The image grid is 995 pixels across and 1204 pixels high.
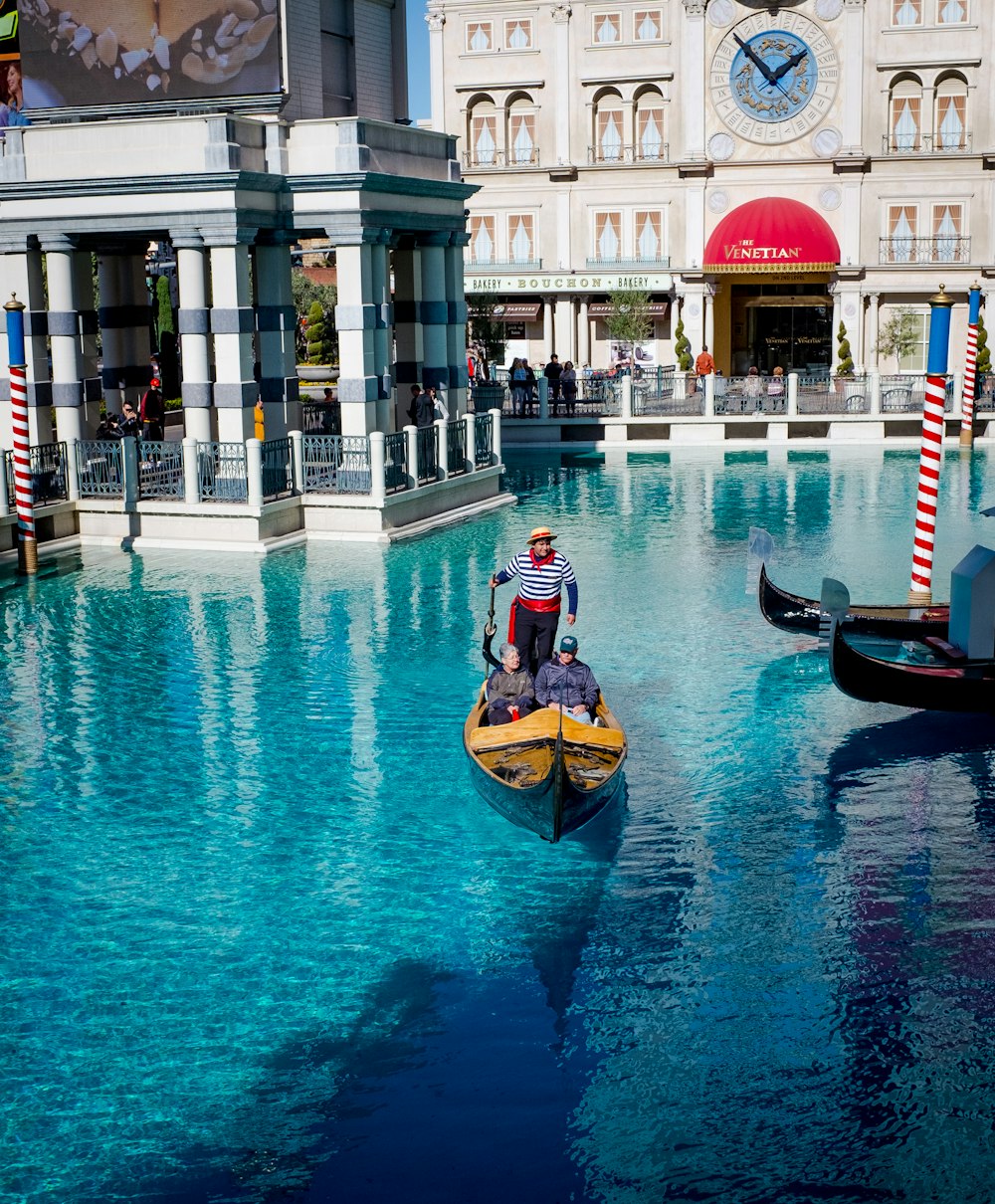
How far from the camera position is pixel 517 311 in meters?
55.6

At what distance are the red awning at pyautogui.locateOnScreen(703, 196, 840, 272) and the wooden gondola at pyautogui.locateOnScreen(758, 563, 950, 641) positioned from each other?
33.9 metres

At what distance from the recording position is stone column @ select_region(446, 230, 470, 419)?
30.7 m

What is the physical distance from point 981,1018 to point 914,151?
45822 millimetres

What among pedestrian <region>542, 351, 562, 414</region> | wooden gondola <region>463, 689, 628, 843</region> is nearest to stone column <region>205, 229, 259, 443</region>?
wooden gondola <region>463, 689, 628, 843</region>

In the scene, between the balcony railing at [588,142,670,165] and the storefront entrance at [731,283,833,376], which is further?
the storefront entrance at [731,283,833,376]

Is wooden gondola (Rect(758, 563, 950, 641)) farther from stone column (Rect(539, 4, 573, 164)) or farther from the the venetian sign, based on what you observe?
stone column (Rect(539, 4, 573, 164))

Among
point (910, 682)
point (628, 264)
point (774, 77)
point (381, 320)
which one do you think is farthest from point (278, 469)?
point (774, 77)

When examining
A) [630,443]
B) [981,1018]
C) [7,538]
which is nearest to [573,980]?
[981,1018]

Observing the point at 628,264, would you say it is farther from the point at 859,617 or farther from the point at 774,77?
the point at 859,617

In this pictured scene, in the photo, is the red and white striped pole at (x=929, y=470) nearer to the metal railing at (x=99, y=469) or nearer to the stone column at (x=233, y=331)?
the stone column at (x=233, y=331)

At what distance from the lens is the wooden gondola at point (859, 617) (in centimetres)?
1831

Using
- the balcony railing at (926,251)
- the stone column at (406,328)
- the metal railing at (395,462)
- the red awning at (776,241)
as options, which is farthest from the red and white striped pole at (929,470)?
the balcony railing at (926,251)

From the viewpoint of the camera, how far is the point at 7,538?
25594 mm

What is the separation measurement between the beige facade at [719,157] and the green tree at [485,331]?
4.65m
